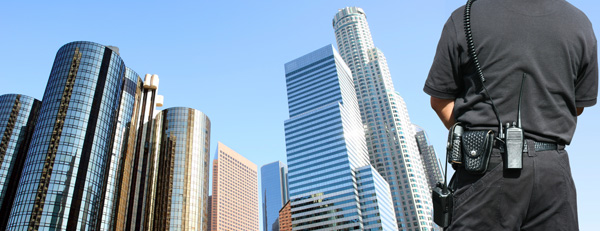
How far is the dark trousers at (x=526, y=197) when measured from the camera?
1.88 meters

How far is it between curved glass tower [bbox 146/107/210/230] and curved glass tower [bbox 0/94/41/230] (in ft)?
87.0

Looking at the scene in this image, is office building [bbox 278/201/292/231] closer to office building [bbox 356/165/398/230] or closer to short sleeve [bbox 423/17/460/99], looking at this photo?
office building [bbox 356/165/398/230]

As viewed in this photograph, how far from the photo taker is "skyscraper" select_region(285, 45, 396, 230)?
384 feet

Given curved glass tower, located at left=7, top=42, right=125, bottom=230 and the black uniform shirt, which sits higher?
curved glass tower, located at left=7, top=42, right=125, bottom=230

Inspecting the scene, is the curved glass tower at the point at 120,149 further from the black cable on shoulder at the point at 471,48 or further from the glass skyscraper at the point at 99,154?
the black cable on shoulder at the point at 471,48

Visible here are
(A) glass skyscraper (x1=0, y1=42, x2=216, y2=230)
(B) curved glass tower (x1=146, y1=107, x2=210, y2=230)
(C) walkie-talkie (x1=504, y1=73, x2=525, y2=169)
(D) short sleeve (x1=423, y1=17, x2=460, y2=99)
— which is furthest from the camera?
(B) curved glass tower (x1=146, y1=107, x2=210, y2=230)

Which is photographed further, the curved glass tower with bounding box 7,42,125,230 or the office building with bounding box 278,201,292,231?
the office building with bounding box 278,201,292,231

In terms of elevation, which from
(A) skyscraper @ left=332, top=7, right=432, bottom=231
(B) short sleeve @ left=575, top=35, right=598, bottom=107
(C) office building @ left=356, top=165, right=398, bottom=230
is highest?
(A) skyscraper @ left=332, top=7, right=432, bottom=231

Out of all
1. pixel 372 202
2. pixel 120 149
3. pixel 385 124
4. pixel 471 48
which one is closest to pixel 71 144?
pixel 120 149

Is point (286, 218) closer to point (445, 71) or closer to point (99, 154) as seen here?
point (99, 154)

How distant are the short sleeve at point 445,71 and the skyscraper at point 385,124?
139 meters

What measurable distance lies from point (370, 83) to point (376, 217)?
70.0 metres

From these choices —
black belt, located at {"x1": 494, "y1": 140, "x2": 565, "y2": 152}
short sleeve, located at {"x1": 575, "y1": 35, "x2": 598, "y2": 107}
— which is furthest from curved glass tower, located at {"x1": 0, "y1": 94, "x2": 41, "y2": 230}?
short sleeve, located at {"x1": 575, "y1": 35, "x2": 598, "y2": 107}

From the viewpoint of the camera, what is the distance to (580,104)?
2332 mm
